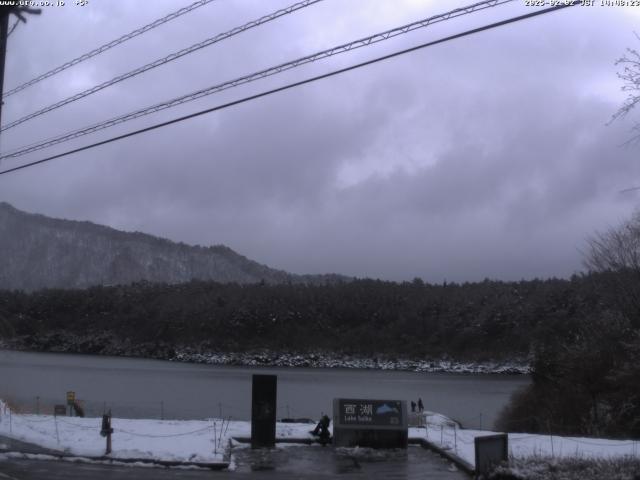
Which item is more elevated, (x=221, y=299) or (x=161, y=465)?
(x=221, y=299)

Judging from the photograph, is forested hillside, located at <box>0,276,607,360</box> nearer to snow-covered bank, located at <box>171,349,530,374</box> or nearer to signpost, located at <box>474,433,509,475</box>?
Result: snow-covered bank, located at <box>171,349,530,374</box>

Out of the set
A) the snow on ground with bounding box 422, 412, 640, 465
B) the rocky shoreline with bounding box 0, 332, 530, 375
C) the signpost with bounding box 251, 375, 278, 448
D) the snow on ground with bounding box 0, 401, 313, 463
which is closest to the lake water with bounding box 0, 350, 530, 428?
the snow on ground with bounding box 0, 401, 313, 463

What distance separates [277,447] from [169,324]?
160776 mm

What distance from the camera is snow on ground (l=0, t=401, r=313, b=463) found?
19328mm

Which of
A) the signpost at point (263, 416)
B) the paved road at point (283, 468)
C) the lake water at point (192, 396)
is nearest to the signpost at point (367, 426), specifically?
the paved road at point (283, 468)

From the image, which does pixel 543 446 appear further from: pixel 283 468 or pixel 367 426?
pixel 283 468

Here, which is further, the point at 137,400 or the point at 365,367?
the point at 365,367

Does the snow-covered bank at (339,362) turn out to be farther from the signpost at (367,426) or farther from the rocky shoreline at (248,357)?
the signpost at (367,426)

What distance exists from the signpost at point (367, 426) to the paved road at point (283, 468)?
77 cm

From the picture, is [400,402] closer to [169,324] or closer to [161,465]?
[161,465]

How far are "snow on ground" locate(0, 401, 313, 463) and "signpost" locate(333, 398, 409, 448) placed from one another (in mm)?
1808

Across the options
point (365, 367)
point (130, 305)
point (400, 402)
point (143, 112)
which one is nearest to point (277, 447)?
point (400, 402)

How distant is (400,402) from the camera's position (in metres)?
21.6

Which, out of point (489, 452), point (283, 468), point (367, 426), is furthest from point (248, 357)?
point (489, 452)
